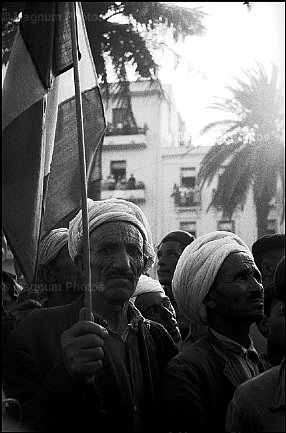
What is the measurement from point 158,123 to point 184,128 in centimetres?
10

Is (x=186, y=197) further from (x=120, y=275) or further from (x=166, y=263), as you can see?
(x=166, y=263)

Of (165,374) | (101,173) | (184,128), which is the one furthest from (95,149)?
(165,374)

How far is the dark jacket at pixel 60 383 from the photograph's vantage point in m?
2.71

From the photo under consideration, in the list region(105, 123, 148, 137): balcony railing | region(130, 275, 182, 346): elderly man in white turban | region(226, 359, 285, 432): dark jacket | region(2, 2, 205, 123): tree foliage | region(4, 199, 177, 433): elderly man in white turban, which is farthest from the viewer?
region(130, 275, 182, 346): elderly man in white turban

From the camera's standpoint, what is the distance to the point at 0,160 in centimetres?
284

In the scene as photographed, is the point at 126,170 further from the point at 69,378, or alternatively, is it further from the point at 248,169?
the point at 69,378

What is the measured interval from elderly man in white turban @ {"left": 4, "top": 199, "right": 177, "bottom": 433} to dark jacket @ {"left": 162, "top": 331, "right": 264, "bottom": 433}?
71mm

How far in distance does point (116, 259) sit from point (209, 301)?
460 millimetres

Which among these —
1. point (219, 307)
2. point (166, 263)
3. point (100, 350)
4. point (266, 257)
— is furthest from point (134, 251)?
point (166, 263)

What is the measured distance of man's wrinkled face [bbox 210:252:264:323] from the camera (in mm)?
3277

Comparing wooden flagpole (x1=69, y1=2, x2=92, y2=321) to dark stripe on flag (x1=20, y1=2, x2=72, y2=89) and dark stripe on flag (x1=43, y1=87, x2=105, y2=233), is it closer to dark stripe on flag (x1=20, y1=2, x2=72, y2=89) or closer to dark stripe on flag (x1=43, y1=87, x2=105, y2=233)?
dark stripe on flag (x1=20, y1=2, x2=72, y2=89)

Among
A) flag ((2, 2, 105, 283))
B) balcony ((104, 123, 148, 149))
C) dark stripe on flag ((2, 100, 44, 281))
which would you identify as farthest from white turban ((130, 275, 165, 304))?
dark stripe on flag ((2, 100, 44, 281))

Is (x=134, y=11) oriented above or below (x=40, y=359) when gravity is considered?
above

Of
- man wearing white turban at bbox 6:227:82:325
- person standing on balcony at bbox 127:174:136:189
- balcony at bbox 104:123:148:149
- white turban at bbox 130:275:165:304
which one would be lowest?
white turban at bbox 130:275:165:304
